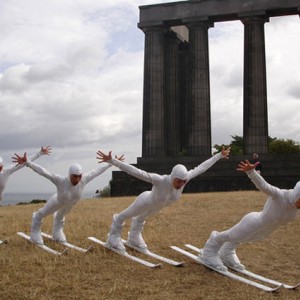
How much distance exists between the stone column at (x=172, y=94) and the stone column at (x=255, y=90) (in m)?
9.62

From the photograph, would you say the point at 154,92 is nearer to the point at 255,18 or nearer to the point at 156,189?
the point at 255,18

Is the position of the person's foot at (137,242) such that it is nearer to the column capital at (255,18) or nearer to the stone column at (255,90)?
the stone column at (255,90)

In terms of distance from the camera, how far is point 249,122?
157ft

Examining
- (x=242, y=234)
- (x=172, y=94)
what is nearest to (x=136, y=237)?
(x=242, y=234)

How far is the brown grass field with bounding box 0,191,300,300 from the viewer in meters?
12.2

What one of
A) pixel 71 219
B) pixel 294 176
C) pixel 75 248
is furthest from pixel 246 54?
pixel 75 248

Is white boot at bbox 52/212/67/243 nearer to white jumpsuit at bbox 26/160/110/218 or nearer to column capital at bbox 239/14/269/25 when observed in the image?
white jumpsuit at bbox 26/160/110/218

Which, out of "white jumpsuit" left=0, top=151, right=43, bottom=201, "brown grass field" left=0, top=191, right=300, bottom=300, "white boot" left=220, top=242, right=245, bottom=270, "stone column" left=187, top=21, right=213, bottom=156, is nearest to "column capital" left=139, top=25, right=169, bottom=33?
"stone column" left=187, top=21, right=213, bottom=156

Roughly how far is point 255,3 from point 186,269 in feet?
123

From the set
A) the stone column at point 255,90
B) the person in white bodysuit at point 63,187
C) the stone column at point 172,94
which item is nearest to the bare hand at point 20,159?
the person in white bodysuit at point 63,187

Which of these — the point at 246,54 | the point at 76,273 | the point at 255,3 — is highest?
the point at 255,3

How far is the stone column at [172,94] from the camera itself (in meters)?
55.8

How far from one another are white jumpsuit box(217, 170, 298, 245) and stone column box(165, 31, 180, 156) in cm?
4302

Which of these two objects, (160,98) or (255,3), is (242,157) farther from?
(255,3)
